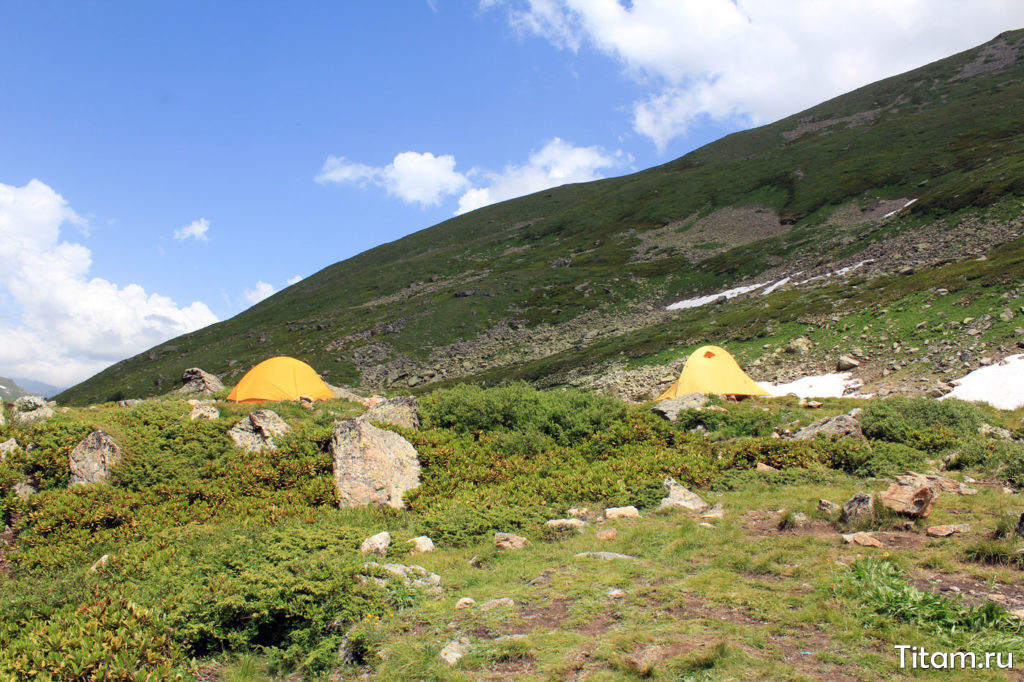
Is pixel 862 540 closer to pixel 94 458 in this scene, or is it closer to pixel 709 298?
pixel 94 458

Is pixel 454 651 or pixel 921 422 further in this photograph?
pixel 921 422

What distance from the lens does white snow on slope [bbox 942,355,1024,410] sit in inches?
858

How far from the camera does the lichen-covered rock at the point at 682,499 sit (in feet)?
37.3

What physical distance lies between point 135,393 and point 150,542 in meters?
95.6

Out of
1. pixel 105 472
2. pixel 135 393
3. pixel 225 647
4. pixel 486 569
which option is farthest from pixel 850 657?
pixel 135 393

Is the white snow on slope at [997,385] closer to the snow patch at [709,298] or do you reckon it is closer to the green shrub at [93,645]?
the green shrub at [93,645]

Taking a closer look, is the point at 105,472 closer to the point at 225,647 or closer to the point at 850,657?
the point at 225,647

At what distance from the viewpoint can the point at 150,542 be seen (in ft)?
31.2

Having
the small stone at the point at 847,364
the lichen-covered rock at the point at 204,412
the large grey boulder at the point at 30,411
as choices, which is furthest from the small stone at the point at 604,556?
the small stone at the point at 847,364

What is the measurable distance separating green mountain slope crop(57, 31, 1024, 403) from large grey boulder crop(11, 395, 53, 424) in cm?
3662

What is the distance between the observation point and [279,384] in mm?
28969

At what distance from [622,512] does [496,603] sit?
15.0 feet

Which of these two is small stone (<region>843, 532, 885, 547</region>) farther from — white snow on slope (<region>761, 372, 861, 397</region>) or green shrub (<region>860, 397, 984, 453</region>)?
white snow on slope (<region>761, 372, 861, 397</region>)

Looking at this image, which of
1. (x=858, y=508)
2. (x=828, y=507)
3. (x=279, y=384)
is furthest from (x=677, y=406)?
(x=279, y=384)
